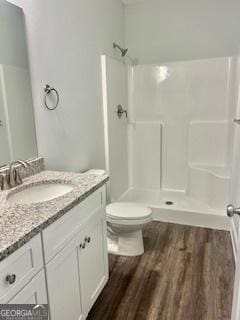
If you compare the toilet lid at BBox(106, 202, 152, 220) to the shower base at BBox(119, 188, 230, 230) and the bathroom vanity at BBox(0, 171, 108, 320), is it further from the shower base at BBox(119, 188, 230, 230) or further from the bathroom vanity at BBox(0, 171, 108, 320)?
the shower base at BBox(119, 188, 230, 230)

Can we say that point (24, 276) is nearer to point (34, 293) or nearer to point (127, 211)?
point (34, 293)

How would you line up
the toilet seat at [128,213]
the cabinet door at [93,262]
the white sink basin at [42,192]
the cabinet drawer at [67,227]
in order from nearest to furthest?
the cabinet drawer at [67,227], the cabinet door at [93,262], the white sink basin at [42,192], the toilet seat at [128,213]

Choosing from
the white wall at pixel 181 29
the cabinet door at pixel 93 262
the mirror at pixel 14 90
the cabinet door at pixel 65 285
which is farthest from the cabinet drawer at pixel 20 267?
the white wall at pixel 181 29

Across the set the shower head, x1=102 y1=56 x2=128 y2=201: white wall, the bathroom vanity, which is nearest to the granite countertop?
the bathroom vanity

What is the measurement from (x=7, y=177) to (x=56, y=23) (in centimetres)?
121

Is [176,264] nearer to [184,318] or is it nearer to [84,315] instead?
[184,318]

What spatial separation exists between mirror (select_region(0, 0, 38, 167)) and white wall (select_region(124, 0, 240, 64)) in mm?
1804

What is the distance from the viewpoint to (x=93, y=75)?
238 centimetres

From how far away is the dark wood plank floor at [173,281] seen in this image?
1640mm

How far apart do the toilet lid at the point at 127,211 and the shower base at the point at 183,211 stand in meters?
0.65

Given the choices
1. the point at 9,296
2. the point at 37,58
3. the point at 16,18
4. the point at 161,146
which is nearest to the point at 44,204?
the point at 9,296

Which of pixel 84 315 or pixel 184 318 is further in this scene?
pixel 184 318

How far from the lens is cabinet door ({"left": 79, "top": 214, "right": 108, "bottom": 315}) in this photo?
1422mm

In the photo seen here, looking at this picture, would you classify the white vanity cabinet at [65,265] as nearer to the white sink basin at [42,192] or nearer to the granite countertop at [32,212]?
the granite countertop at [32,212]
